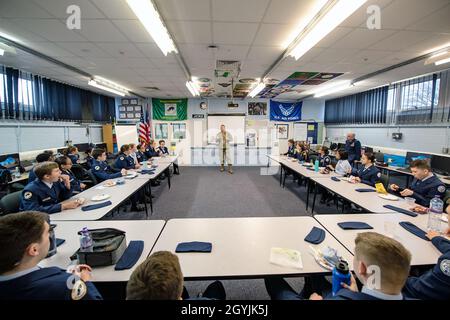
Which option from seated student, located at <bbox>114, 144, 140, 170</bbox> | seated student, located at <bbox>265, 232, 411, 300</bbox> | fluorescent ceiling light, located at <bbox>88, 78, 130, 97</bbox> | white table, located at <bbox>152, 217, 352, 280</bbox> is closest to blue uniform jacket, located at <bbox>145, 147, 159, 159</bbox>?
seated student, located at <bbox>114, 144, 140, 170</bbox>

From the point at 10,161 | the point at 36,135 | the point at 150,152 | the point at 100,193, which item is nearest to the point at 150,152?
the point at 150,152

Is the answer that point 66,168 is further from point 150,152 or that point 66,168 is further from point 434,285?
point 434,285

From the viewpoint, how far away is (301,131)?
9.34 m

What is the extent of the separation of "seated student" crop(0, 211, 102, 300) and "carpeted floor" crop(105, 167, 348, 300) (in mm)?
1409

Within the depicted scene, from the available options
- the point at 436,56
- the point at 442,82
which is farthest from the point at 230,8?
the point at 442,82

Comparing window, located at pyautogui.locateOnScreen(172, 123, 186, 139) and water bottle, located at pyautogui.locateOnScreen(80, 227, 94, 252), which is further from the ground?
window, located at pyautogui.locateOnScreen(172, 123, 186, 139)

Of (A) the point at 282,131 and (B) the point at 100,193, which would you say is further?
(A) the point at 282,131

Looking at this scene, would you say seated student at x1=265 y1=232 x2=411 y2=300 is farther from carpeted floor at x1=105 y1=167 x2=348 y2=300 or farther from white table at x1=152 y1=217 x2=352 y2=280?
carpeted floor at x1=105 y1=167 x2=348 y2=300

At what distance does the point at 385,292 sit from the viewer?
942 mm

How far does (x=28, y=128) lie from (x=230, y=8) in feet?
18.6

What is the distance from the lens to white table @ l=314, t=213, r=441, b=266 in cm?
148

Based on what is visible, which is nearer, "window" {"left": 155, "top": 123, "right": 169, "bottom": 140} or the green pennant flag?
the green pennant flag

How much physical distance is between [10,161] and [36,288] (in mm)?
4777
